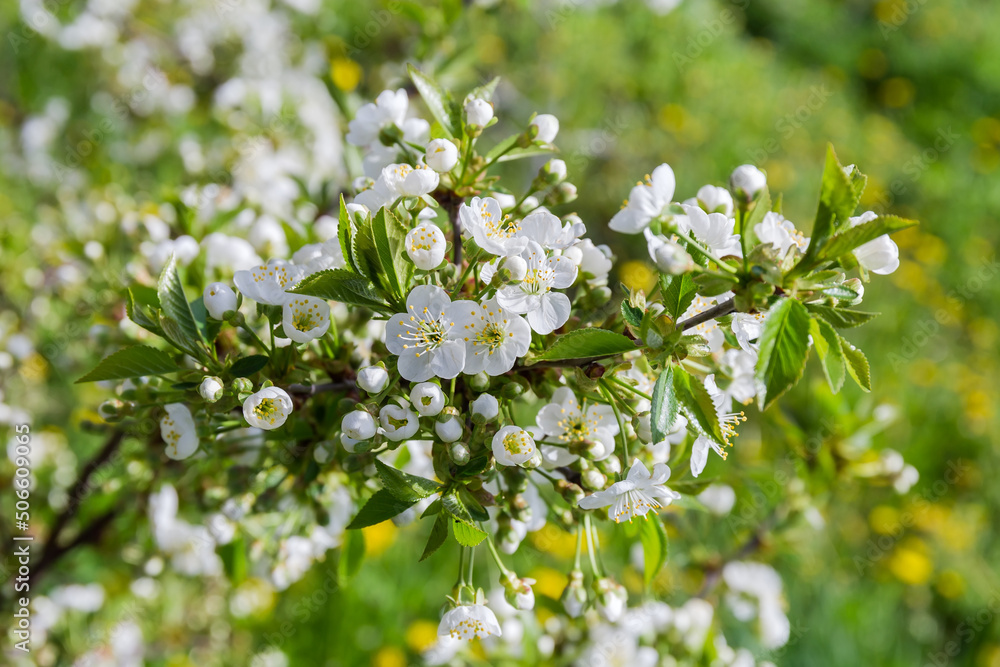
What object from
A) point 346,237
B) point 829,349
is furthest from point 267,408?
point 829,349

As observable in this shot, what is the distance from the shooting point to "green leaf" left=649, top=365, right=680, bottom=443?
76 cm

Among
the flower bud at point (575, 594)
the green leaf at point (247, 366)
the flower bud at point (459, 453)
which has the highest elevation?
the green leaf at point (247, 366)

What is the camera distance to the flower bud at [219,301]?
989mm

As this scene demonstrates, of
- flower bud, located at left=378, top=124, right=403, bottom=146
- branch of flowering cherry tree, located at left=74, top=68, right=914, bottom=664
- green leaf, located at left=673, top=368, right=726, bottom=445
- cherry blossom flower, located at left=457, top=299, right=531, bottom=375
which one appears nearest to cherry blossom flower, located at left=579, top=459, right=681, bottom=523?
Answer: branch of flowering cherry tree, located at left=74, top=68, right=914, bottom=664

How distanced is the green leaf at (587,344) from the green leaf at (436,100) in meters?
0.44

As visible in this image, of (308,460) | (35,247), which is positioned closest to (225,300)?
(308,460)

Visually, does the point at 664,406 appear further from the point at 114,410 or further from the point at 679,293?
the point at 114,410

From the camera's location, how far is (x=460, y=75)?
1880 mm

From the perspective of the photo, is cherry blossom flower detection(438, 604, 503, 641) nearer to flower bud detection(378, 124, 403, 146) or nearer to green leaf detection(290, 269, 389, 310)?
green leaf detection(290, 269, 389, 310)

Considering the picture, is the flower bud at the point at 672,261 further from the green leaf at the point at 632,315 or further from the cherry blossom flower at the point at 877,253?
the cherry blossom flower at the point at 877,253

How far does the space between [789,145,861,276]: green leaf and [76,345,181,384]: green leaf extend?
2.70ft

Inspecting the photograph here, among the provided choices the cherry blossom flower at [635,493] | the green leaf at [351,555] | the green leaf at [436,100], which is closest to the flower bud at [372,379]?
the cherry blossom flower at [635,493]

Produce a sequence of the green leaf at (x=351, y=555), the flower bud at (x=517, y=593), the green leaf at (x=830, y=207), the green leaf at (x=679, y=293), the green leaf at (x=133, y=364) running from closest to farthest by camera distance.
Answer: the green leaf at (x=830, y=207)
the green leaf at (x=679, y=293)
the green leaf at (x=133, y=364)
the flower bud at (x=517, y=593)
the green leaf at (x=351, y=555)

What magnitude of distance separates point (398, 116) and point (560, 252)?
1.35 ft
